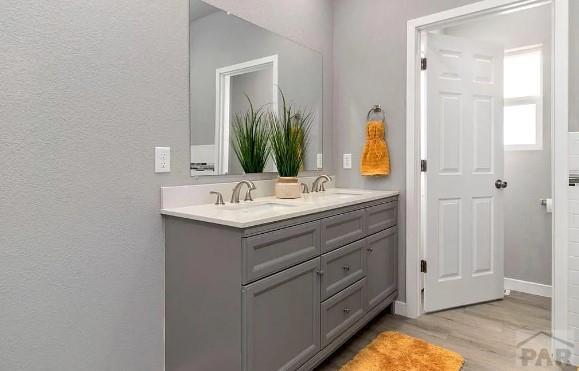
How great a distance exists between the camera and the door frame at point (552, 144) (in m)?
1.94

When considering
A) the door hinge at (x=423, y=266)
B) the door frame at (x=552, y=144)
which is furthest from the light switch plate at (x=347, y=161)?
the door hinge at (x=423, y=266)

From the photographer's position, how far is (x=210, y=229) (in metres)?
1.47

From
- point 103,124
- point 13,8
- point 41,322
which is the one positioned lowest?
point 41,322

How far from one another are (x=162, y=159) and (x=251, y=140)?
2.13 feet

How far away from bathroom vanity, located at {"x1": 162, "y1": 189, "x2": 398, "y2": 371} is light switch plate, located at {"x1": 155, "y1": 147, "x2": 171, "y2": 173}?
196mm

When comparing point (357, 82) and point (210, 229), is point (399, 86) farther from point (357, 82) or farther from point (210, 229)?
point (210, 229)

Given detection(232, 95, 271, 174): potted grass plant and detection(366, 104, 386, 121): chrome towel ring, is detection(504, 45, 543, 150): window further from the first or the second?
detection(232, 95, 271, 174): potted grass plant

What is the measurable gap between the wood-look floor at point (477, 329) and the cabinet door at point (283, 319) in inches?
14.7

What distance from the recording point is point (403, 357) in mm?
1975

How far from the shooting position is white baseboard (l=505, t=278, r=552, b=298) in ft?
9.51

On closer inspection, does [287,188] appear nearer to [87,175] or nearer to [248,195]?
[248,195]

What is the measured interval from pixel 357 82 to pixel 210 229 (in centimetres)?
181

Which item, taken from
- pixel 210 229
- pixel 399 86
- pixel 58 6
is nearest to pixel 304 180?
pixel 399 86

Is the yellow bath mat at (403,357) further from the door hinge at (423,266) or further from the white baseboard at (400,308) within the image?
the door hinge at (423,266)
